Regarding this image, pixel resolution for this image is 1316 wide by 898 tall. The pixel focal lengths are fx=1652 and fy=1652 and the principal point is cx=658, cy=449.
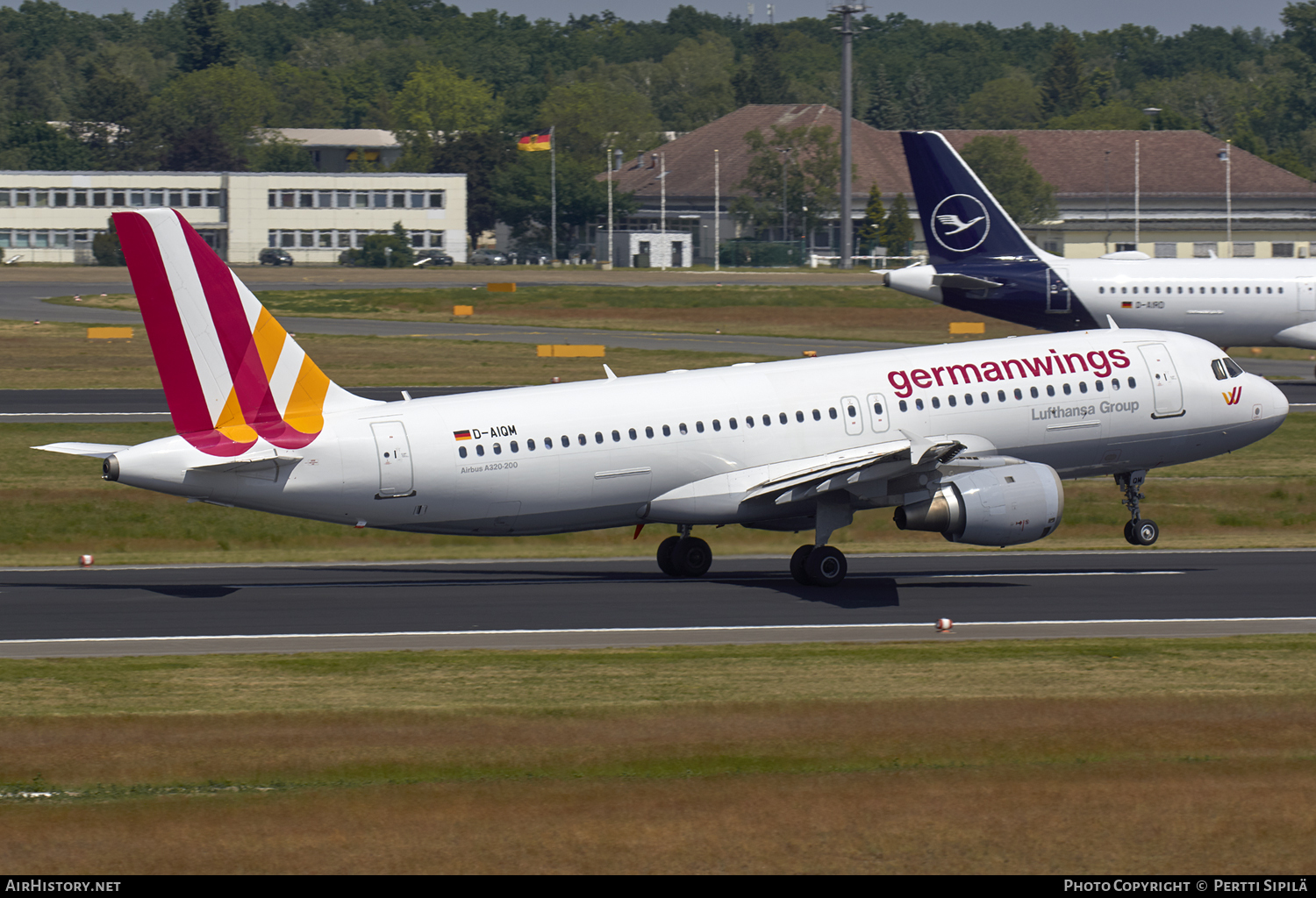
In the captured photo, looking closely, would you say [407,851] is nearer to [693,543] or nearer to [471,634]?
[471,634]

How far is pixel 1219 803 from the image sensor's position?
1906 cm

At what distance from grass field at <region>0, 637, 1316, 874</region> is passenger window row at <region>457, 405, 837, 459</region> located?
19.9 ft

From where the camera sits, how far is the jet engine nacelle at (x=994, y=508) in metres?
32.7

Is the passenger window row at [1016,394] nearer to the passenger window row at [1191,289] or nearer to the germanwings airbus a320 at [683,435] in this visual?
the germanwings airbus a320 at [683,435]

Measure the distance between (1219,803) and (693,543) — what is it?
18.5 meters

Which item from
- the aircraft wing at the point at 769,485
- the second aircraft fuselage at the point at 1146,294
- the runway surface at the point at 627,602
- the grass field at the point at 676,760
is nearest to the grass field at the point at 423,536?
the runway surface at the point at 627,602

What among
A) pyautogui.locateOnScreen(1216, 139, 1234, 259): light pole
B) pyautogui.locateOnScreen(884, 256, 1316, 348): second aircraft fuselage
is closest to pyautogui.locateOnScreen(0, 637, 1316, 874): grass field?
pyautogui.locateOnScreen(884, 256, 1316, 348): second aircraft fuselage

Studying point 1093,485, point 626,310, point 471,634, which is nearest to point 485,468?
point 471,634

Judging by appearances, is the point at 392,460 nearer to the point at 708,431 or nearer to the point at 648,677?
the point at 708,431

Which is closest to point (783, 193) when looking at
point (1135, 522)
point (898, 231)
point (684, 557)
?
point (898, 231)

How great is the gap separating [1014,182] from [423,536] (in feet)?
480

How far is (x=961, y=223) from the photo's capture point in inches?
2643

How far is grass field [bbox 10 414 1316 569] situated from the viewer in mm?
41219

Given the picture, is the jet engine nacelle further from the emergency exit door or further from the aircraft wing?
the emergency exit door
